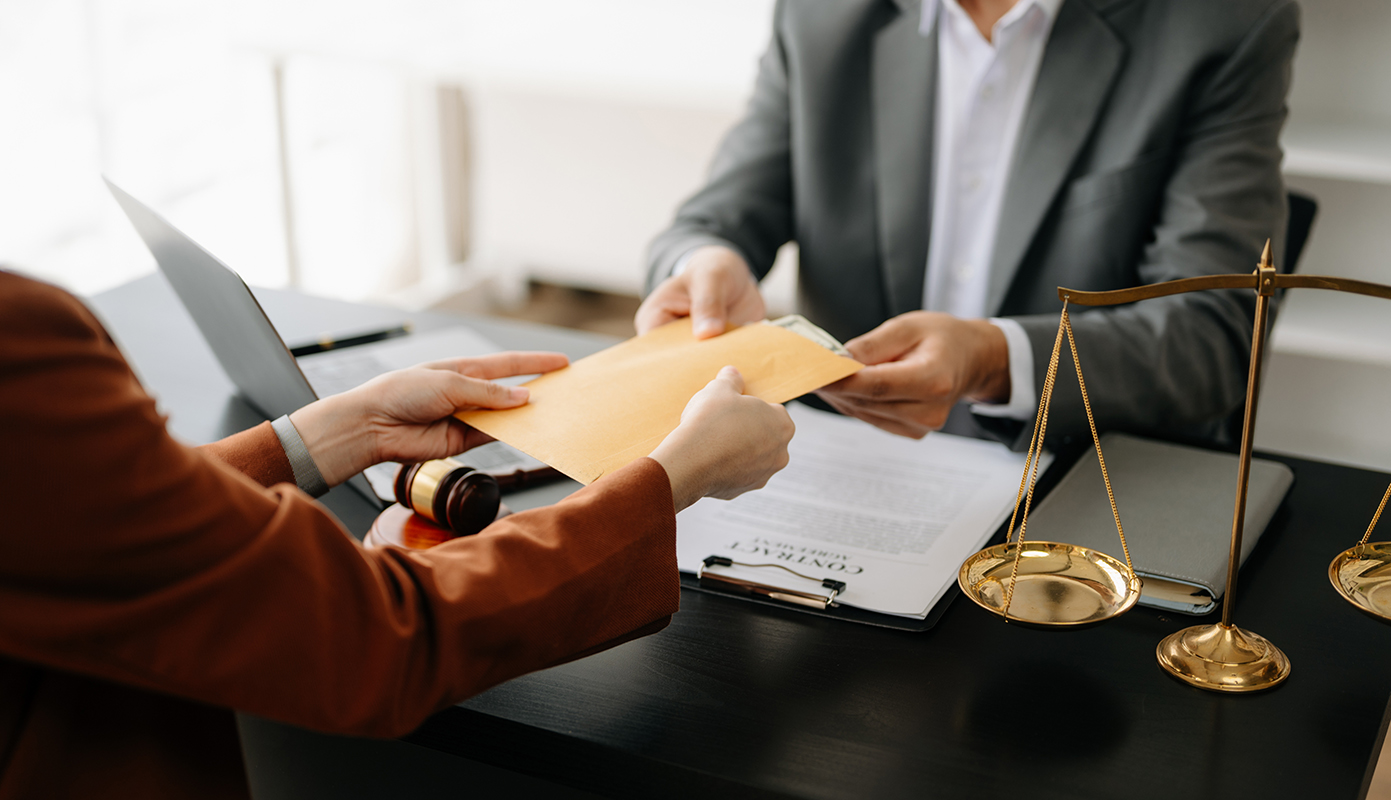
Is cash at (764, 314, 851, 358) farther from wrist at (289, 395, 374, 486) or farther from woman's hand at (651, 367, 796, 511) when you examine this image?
wrist at (289, 395, 374, 486)

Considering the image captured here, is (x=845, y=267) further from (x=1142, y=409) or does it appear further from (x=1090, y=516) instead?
(x=1090, y=516)

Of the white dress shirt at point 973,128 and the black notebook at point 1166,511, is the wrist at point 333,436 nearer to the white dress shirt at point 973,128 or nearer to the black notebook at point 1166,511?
the black notebook at point 1166,511

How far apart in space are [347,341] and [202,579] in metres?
0.98

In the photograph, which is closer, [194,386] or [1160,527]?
[1160,527]

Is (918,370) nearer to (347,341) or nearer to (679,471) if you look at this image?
(679,471)

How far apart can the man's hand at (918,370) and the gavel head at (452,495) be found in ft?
1.20

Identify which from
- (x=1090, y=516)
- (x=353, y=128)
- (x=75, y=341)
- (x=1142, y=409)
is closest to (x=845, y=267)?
(x=1142, y=409)

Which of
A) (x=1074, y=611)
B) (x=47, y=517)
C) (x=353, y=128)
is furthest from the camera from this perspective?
(x=353, y=128)

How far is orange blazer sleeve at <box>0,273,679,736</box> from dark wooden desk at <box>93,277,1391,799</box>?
0.10 metres

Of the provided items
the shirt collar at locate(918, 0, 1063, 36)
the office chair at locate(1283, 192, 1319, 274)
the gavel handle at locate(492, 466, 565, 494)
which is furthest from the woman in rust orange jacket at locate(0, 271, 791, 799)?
the office chair at locate(1283, 192, 1319, 274)

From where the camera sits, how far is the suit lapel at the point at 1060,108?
157 cm

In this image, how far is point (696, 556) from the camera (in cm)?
100

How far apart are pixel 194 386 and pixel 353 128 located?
2436mm

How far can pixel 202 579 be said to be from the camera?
60cm
